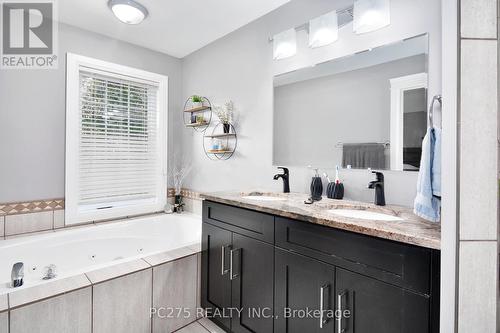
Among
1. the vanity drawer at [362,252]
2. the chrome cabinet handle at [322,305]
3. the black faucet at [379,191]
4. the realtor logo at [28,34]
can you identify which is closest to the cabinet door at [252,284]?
the vanity drawer at [362,252]

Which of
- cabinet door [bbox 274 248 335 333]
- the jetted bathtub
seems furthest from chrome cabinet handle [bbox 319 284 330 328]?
the jetted bathtub

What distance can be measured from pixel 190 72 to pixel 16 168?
6.56 feet

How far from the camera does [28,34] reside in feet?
7.35

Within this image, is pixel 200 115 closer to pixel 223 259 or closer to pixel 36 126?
pixel 36 126

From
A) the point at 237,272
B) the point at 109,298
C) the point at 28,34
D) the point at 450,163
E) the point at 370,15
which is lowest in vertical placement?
the point at 109,298

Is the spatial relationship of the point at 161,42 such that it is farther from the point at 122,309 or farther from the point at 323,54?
the point at 122,309

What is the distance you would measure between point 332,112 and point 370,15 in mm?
637

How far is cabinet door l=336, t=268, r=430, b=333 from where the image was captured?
0.91 meters

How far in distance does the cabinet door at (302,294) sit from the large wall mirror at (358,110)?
79 cm

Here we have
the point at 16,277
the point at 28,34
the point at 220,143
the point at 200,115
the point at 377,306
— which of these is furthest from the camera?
the point at 200,115

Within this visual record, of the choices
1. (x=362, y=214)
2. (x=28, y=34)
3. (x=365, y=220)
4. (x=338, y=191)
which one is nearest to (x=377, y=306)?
(x=365, y=220)

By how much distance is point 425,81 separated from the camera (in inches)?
56.2

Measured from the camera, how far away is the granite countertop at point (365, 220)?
931 millimetres

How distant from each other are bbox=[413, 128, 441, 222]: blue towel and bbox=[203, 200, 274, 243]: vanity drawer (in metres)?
0.72
